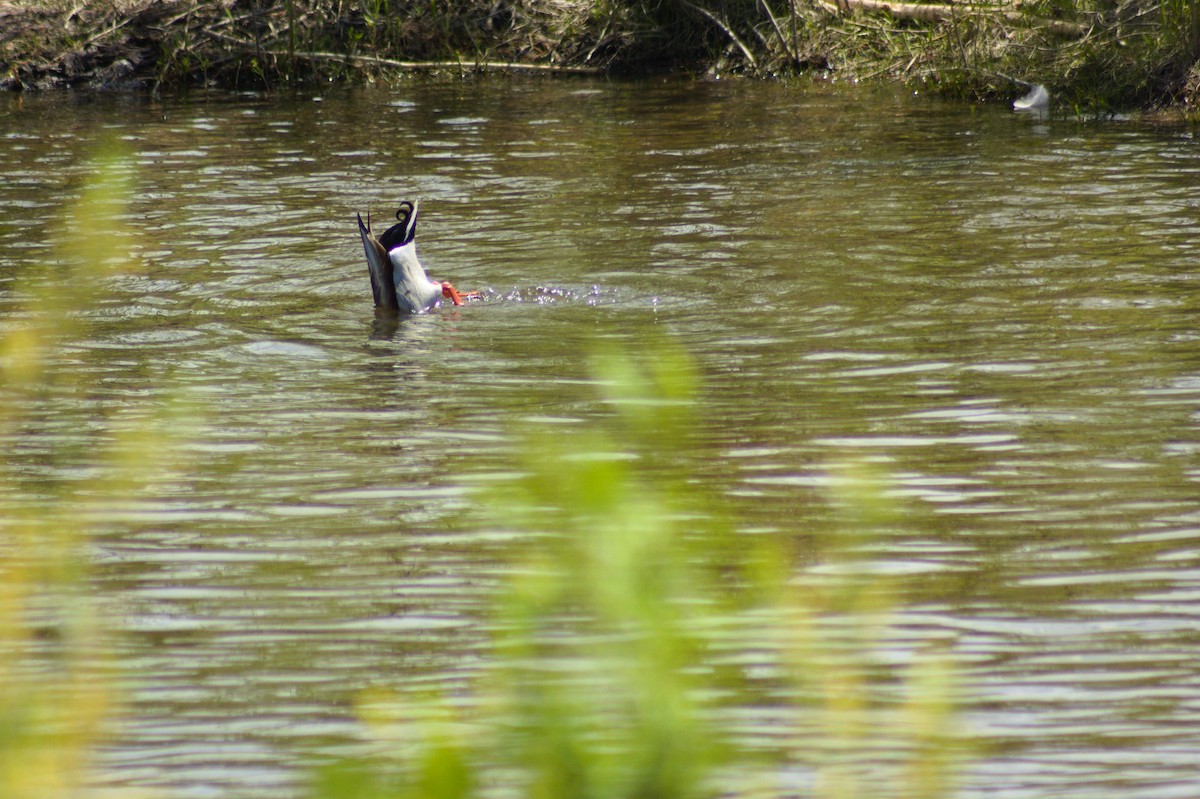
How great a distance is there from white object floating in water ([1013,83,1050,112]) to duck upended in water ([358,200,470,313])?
782 cm

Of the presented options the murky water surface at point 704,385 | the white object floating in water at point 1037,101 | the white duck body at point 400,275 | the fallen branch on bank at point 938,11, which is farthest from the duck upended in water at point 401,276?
the fallen branch on bank at point 938,11

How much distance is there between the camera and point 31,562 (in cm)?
256

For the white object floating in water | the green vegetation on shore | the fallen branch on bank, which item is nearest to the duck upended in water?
the white object floating in water

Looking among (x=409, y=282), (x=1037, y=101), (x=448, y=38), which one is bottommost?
(x=409, y=282)

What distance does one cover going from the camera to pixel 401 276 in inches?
335

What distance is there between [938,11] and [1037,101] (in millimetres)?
2829

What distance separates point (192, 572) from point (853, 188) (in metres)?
7.39

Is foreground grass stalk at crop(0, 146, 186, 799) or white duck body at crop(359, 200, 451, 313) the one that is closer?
foreground grass stalk at crop(0, 146, 186, 799)

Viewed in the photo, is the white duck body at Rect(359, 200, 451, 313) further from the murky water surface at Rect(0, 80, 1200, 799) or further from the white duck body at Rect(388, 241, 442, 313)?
the murky water surface at Rect(0, 80, 1200, 799)

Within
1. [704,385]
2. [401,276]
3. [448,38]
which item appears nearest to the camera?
[704,385]

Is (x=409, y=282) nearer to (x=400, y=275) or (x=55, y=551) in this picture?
(x=400, y=275)

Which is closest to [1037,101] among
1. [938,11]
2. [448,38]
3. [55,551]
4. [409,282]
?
[938,11]

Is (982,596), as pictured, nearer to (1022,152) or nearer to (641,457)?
(641,457)

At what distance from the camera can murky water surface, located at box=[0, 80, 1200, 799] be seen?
155 inches
